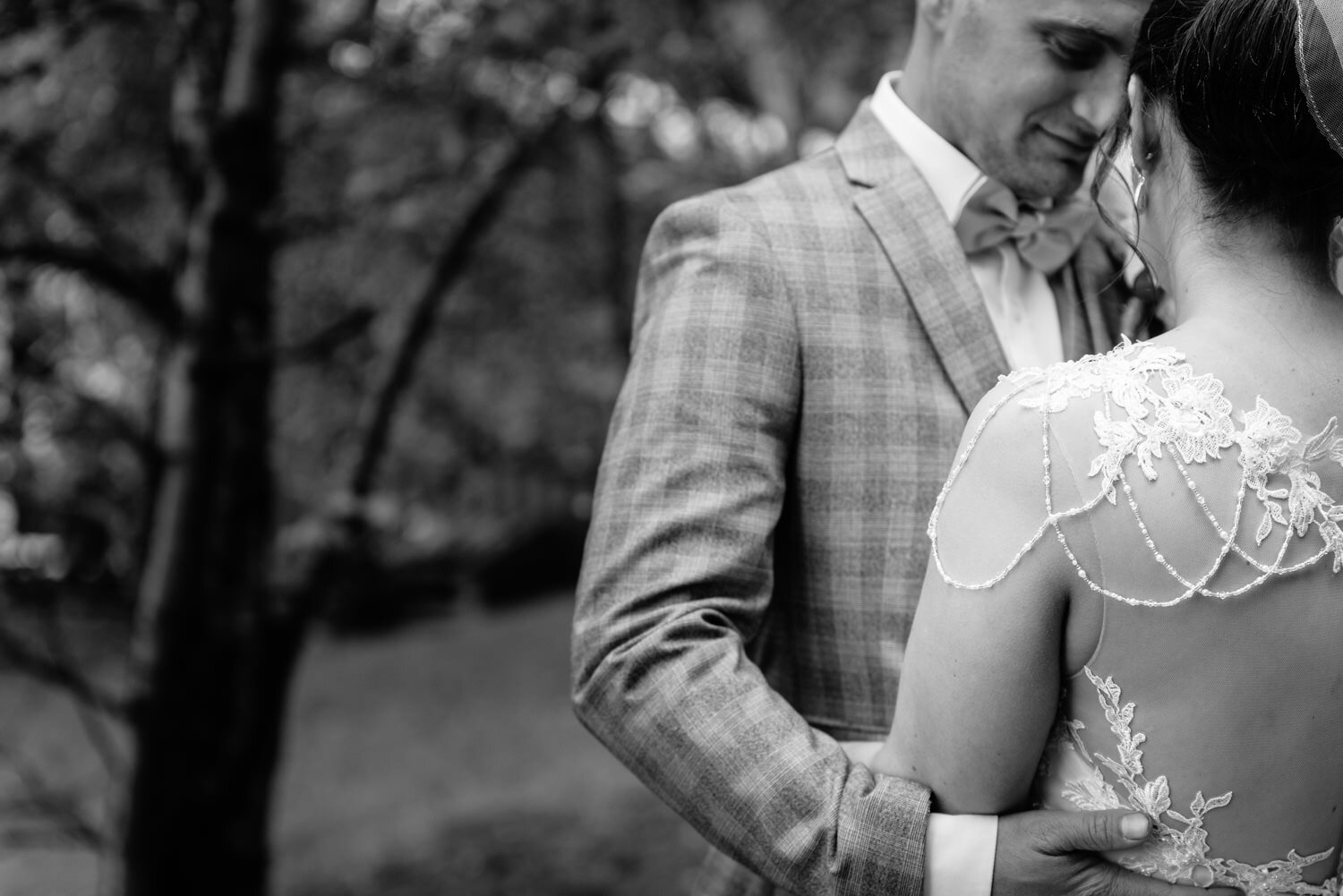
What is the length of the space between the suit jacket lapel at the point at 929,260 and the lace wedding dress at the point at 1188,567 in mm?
475

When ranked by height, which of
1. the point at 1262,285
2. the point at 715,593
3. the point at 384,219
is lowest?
the point at 715,593

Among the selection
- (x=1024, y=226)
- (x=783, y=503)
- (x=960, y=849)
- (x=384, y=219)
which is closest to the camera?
(x=960, y=849)

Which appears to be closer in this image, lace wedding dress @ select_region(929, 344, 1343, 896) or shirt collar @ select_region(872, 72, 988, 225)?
lace wedding dress @ select_region(929, 344, 1343, 896)

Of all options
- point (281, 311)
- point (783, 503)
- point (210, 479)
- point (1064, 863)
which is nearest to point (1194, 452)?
point (1064, 863)

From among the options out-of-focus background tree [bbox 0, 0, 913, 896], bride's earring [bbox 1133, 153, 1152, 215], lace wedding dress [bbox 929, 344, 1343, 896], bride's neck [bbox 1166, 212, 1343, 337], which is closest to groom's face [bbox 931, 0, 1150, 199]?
bride's earring [bbox 1133, 153, 1152, 215]

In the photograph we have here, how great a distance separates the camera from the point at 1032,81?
2010 mm

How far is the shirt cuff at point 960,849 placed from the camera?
60.7 inches

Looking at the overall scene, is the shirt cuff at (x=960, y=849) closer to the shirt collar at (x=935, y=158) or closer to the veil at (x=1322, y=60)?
the veil at (x=1322, y=60)

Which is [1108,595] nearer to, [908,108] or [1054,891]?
[1054,891]

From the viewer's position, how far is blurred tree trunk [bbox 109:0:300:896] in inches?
123

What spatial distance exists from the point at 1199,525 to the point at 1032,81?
3.13 feet

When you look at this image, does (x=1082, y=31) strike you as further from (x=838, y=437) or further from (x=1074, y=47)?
(x=838, y=437)

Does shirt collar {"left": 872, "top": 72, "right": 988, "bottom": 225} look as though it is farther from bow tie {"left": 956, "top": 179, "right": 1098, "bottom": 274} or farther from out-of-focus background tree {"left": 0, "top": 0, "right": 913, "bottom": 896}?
out-of-focus background tree {"left": 0, "top": 0, "right": 913, "bottom": 896}

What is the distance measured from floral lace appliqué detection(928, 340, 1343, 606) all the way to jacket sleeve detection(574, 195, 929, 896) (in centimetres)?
41
